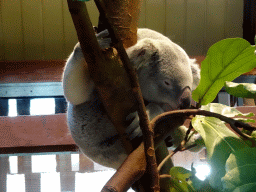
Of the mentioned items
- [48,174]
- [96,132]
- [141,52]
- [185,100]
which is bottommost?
[48,174]

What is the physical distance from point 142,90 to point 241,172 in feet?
1.54

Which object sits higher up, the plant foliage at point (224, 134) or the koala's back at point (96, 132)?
the plant foliage at point (224, 134)

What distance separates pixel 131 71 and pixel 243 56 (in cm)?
21

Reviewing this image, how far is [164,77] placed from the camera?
31.0 inches

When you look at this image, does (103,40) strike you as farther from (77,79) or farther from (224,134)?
(224,134)

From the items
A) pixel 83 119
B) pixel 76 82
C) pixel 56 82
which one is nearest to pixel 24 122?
pixel 56 82

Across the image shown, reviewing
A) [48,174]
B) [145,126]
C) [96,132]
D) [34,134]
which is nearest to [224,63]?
[145,126]

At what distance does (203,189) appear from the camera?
44 cm

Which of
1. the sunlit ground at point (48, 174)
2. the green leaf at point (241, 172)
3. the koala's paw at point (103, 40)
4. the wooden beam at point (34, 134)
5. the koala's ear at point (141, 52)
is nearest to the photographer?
the green leaf at point (241, 172)

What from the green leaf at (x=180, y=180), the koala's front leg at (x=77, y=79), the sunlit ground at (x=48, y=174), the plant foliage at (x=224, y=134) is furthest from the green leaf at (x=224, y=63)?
the sunlit ground at (x=48, y=174)

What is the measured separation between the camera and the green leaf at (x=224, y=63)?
497mm

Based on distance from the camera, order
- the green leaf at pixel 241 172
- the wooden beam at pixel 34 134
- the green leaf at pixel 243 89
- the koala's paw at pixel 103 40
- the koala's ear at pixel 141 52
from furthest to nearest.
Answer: the wooden beam at pixel 34 134 → the koala's ear at pixel 141 52 → the koala's paw at pixel 103 40 → the green leaf at pixel 243 89 → the green leaf at pixel 241 172

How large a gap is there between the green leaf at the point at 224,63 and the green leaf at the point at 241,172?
0.18 meters

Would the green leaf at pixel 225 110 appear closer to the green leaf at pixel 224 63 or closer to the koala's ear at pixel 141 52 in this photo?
the green leaf at pixel 224 63
